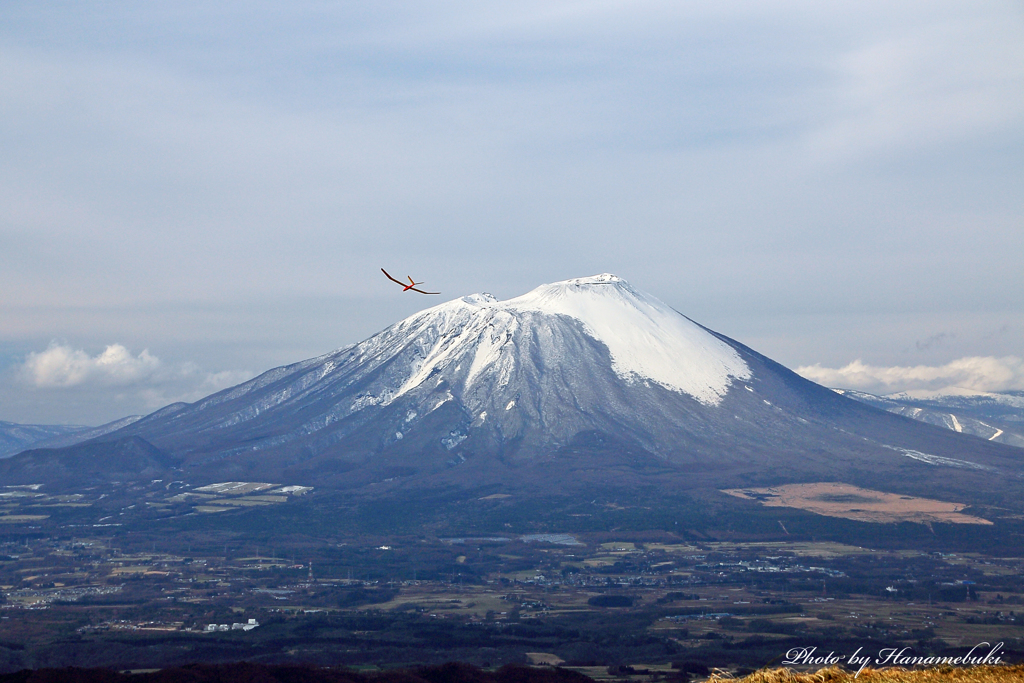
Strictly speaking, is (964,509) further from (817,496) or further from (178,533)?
(178,533)

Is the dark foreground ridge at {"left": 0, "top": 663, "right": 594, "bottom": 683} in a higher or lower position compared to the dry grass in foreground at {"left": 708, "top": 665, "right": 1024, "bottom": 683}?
lower

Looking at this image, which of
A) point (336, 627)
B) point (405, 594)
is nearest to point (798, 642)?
point (336, 627)

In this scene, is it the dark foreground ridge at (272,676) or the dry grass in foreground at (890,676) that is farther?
the dark foreground ridge at (272,676)

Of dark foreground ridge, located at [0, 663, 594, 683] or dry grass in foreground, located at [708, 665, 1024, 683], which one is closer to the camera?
dry grass in foreground, located at [708, 665, 1024, 683]

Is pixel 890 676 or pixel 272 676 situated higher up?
pixel 890 676
